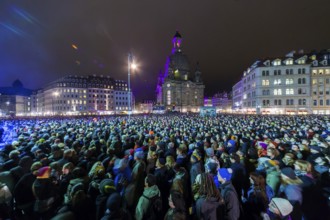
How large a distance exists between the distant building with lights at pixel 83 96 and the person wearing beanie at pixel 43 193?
396ft

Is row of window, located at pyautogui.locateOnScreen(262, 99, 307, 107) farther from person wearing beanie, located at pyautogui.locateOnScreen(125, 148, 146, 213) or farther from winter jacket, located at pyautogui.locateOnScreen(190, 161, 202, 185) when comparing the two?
person wearing beanie, located at pyautogui.locateOnScreen(125, 148, 146, 213)

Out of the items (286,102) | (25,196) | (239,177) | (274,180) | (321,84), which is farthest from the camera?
(286,102)

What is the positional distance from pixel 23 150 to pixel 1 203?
19.7 feet

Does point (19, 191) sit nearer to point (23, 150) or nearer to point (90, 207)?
point (90, 207)

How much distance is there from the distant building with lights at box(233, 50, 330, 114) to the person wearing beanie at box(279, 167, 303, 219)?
77.4 metres

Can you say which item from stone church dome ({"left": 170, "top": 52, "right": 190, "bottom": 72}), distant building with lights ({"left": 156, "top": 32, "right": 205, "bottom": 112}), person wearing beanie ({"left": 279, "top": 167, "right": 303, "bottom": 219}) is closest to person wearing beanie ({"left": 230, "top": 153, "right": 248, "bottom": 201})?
person wearing beanie ({"left": 279, "top": 167, "right": 303, "bottom": 219})

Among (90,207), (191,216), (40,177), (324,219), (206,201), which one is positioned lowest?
(191,216)

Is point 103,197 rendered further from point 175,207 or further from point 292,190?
point 292,190

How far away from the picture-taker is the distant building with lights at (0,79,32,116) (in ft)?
453

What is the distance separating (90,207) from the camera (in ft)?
13.4

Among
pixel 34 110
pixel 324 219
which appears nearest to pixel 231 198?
pixel 324 219

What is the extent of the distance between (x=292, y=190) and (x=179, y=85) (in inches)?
5672

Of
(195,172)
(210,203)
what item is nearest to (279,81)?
(195,172)

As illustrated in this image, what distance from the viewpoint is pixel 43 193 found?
450 centimetres
